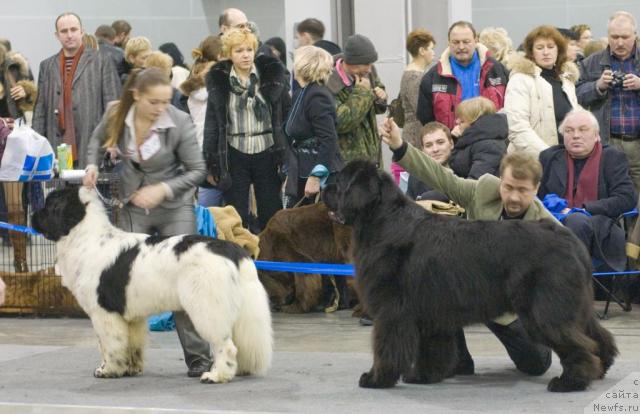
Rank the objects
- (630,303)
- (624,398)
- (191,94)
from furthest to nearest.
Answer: (191,94) → (630,303) → (624,398)

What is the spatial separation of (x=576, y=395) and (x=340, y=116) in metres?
3.75

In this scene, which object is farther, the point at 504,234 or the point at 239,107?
the point at 239,107

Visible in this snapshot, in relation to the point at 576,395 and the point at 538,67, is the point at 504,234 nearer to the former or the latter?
the point at 576,395

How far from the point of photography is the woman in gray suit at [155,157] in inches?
255

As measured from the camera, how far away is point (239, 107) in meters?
8.95

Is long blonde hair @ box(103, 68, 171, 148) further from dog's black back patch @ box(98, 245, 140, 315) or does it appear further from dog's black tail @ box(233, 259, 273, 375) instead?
dog's black tail @ box(233, 259, 273, 375)

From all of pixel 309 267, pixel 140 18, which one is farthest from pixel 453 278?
pixel 140 18

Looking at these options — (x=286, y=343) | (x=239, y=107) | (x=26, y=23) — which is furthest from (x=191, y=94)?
(x=26, y=23)

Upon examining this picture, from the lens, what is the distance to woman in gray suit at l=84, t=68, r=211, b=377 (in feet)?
21.2

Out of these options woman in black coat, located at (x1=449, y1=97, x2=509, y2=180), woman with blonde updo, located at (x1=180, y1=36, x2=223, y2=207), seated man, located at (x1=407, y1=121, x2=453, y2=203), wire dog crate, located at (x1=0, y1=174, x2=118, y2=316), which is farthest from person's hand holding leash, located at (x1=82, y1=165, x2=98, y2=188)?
woman with blonde updo, located at (x1=180, y1=36, x2=223, y2=207)

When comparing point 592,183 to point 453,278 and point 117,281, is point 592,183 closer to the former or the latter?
point 453,278

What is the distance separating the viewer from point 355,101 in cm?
899

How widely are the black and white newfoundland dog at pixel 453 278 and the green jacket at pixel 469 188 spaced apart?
1.62 feet

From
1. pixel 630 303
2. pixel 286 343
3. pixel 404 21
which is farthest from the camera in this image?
pixel 404 21
